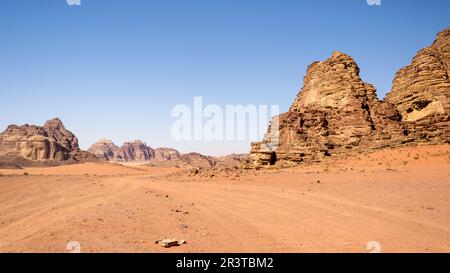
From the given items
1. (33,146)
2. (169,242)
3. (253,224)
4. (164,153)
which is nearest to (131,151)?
(164,153)

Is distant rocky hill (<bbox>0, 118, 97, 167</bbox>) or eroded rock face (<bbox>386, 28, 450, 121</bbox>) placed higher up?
eroded rock face (<bbox>386, 28, 450, 121</bbox>)

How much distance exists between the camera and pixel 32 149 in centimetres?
7138

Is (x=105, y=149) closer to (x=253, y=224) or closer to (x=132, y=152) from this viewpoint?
(x=132, y=152)

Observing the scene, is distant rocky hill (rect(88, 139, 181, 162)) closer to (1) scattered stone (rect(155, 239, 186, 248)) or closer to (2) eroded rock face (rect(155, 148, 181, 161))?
(2) eroded rock face (rect(155, 148, 181, 161))

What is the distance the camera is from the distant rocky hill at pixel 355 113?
33.8 m

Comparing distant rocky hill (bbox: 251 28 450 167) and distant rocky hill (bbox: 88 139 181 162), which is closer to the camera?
distant rocky hill (bbox: 251 28 450 167)

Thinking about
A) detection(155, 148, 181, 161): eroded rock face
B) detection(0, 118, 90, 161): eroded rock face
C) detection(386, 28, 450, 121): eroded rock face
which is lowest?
detection(155, 148, 181, 161): eroded rock face

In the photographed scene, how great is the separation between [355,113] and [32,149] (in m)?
70.3

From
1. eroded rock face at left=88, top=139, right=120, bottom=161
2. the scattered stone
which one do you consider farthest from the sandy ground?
eroded rock face at left=88, top=139, right=120, bottom=161

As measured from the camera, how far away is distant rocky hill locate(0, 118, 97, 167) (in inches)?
2708
